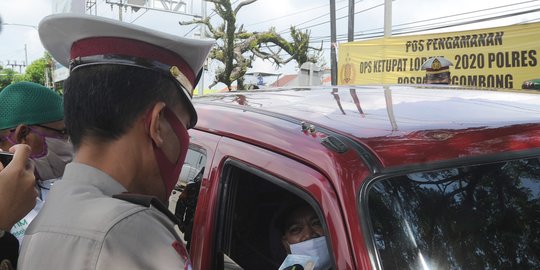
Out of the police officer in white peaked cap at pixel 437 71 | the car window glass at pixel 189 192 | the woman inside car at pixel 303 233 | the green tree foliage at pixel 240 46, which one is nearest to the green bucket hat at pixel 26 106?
the car window glass at pixel 189 192

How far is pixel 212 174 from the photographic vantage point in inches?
70.2

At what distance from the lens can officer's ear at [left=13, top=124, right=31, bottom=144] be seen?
2.12 meters

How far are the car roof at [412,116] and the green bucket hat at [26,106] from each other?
0.73 m

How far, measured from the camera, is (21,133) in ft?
7.05

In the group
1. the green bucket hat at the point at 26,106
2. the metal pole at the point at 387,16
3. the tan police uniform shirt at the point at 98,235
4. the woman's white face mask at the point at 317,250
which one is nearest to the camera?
the tan police uniform shirt at the point at 98,235

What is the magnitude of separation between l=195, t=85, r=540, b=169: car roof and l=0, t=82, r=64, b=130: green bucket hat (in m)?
0.73

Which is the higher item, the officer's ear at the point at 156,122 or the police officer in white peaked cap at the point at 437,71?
the police officer in white peaked cap at the point at 437,71

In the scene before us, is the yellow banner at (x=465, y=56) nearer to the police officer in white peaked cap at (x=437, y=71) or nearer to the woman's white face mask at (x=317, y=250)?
the police officer in white peaked cap at (x=437, y=71)

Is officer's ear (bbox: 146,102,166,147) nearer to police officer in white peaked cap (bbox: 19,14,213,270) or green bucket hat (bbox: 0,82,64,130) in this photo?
police officer in white peaked cap (bbox: 19,14,213,270)

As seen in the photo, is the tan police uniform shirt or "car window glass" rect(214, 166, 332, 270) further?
"car window glass" rect(214, 166, 332, 270)

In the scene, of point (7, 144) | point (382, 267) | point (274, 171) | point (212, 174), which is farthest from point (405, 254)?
point (7, 144)

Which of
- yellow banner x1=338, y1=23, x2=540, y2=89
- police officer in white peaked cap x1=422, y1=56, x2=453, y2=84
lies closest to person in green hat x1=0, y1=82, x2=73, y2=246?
police officer in white peaked cap x1=422, y1=56, x2=453, y2=84

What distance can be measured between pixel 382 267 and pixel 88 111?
31.2 inches

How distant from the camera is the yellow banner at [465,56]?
307 inches
